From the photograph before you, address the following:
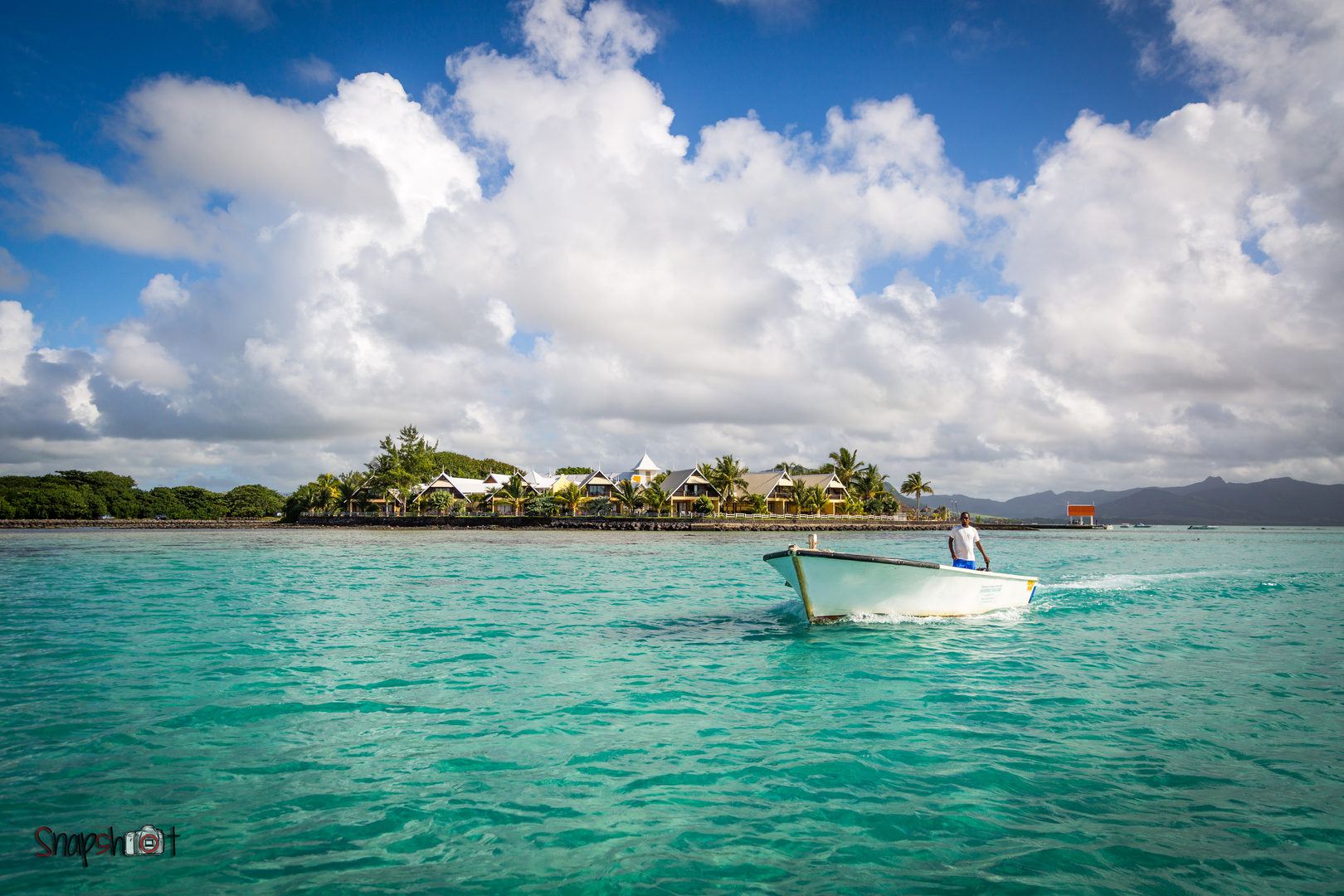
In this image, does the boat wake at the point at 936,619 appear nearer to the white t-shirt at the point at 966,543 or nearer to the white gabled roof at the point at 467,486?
the white t-shirt at the point at 966,543

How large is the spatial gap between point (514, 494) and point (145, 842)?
265 ft

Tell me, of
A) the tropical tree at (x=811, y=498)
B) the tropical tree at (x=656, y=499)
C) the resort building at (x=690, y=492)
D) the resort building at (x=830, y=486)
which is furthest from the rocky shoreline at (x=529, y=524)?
the resort building at (x=690, y=492)

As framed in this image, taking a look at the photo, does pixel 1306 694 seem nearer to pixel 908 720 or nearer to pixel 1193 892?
pixel 908 720

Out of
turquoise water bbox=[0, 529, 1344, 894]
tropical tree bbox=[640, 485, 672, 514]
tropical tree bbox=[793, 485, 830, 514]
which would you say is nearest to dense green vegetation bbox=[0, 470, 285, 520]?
tropical tree bbox=[640, 485, 672, 514]

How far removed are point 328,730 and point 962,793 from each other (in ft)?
19.0

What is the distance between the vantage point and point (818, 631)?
1226cm

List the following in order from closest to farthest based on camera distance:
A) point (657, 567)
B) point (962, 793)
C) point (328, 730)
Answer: point (962, 793), point (328, 730), point (657, 567)

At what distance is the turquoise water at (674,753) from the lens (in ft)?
14.1

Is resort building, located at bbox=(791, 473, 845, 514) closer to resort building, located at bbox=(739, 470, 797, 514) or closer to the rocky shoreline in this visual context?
resort building, located at bbox=(739, 470, 797, 514)

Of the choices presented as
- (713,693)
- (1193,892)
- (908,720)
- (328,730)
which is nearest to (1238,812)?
(1193,892)

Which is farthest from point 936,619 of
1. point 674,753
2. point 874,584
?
point 674,753

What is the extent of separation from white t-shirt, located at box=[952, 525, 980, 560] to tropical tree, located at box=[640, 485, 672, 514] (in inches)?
2594

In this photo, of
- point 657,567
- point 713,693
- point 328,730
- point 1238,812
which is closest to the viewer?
point 1238,812

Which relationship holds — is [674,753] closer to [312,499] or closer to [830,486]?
[830,486]
